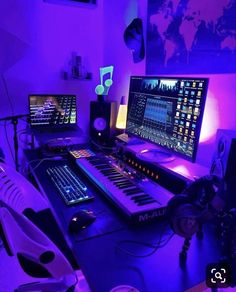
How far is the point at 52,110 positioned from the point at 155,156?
3.50 feet

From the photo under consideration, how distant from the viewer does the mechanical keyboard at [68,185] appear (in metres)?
1.09

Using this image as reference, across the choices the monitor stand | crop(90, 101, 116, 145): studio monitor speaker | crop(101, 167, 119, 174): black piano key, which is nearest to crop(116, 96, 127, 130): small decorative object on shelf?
crop(90, 101, 116, 145): studio monitor speaker

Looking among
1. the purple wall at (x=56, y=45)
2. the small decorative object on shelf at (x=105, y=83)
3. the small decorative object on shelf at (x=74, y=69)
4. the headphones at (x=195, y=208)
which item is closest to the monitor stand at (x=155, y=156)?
the headphones at (x=195, y=208)

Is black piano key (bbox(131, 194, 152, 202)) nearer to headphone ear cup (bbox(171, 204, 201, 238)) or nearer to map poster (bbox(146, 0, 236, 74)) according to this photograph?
headphone ear cup (bbox(171, 204, 201, 238))

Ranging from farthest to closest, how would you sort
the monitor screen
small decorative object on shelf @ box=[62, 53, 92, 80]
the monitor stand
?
small decorative object on shelf @ box=[62, 53, 92, 80] → the monitor screen → the monitor stand

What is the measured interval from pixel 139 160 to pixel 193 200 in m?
0.62

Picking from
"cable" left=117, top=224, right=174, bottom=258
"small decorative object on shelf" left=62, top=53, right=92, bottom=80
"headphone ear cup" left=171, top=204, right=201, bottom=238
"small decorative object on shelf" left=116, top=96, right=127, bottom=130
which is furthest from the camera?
"small decorative object on shelf" left=62, top=53, right=92, bottom=80

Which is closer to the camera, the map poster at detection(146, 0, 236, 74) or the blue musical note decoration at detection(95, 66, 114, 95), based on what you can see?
the map poster at detection(146, 0, 236, 74)

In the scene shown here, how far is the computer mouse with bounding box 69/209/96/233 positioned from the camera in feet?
2.91

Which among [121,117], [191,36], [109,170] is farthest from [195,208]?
[121,117]

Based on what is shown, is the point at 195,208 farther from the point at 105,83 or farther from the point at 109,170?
the point at 105,83

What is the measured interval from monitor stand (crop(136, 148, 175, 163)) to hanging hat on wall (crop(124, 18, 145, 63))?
78cm

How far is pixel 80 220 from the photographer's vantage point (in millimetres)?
908

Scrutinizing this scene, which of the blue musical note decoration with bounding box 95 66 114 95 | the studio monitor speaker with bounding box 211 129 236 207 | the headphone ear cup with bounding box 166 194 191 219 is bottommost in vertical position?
the headphone ear cup with bounding box 166 194 191 219
